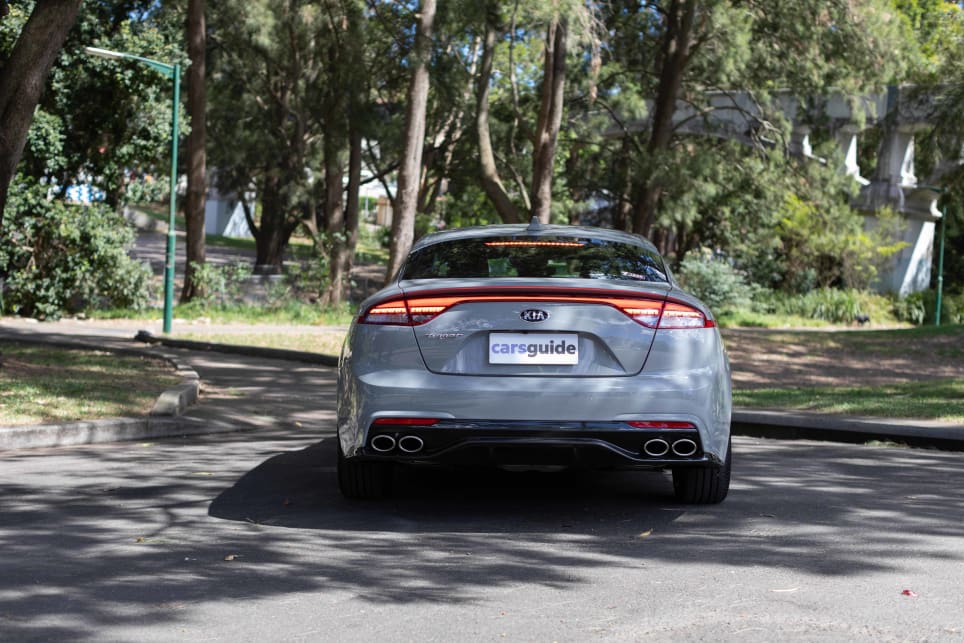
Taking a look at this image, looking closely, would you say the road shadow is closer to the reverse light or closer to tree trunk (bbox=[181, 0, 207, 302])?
the reverse light

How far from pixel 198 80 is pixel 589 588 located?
24.2 m

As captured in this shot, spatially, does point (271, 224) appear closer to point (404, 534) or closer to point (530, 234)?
point (530, 234)

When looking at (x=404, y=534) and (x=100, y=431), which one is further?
(x=100, y=431)

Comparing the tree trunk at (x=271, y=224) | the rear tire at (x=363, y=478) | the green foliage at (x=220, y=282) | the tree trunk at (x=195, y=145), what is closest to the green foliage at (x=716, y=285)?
the tree trunk at (x=271, y=224)

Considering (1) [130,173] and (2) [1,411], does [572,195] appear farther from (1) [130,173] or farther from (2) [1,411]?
(2) [1,411]

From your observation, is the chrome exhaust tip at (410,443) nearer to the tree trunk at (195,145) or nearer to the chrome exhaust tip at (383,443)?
the chrome exhaust tip at (383,443)

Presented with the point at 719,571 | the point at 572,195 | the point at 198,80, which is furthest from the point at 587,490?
the point at 572,195

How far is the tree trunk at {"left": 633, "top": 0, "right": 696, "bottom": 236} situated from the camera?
27438 mm

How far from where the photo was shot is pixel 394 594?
5.13 meters

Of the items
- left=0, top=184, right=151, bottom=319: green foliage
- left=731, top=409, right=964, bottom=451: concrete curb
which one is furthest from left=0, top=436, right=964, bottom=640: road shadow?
left=0, top=184, right=151, bottom=319: green foliage

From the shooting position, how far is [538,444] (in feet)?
20.9

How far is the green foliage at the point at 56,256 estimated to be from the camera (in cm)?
2609

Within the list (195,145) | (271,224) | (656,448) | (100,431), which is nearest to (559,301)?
(656,448)

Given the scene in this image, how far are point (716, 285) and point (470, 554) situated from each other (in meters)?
33.0
